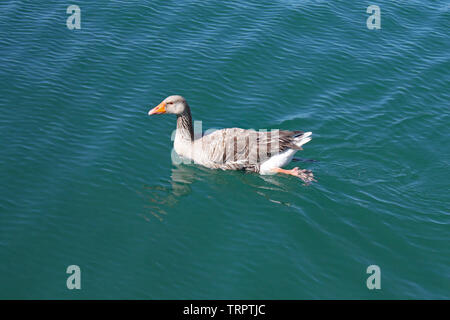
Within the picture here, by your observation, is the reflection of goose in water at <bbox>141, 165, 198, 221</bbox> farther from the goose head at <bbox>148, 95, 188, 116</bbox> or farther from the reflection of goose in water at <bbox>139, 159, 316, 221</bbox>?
the goose head at <bbox>148, 95, 188, 116</bbox>

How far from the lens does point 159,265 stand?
1140 centimetres

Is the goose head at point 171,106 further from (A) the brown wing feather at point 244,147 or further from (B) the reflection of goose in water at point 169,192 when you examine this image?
(B) the reflection of goose in water at point 169,192

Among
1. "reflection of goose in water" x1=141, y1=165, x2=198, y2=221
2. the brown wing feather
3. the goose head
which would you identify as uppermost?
the goose head

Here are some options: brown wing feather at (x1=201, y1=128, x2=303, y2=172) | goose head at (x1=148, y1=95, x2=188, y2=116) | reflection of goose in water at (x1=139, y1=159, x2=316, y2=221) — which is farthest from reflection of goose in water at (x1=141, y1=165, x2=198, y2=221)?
goose head at (x1=148, y1=95, x2=188, y2=116)

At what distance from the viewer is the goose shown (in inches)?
577

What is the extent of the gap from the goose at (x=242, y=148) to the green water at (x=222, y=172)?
1.40ft

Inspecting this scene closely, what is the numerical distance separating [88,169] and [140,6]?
11405 mm

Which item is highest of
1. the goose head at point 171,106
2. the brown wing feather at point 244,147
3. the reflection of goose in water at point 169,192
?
the goose head at point 171,106

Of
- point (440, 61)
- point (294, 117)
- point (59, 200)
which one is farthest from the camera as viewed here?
point (440, 61)

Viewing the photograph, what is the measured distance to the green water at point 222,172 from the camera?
37.4ft

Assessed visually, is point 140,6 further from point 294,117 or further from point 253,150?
point 253,150

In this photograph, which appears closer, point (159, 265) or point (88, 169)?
point (159, 265)

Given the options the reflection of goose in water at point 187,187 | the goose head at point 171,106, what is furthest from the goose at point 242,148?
the reflection of goose in water at point 187,187
